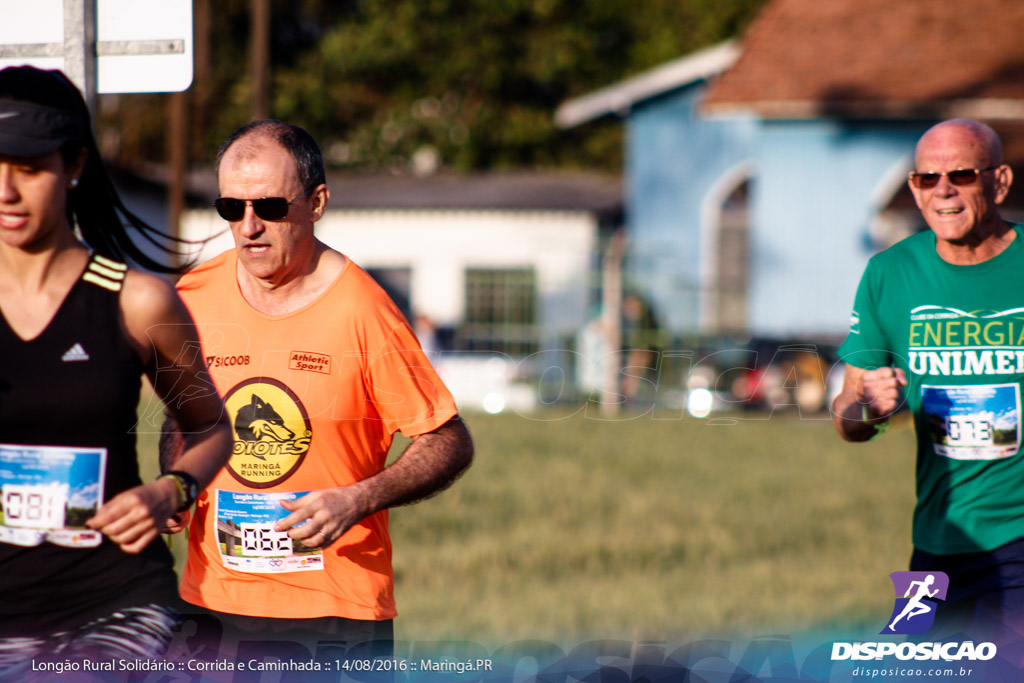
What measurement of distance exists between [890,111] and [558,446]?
9.48m

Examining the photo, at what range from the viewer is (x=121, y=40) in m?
3.73

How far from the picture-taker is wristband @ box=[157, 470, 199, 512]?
3.11m

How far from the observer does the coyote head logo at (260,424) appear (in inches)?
142

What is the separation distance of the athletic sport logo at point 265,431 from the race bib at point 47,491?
23.4 inches

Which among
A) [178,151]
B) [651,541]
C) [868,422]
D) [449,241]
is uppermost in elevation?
[178,151]

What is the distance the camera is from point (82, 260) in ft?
10.1

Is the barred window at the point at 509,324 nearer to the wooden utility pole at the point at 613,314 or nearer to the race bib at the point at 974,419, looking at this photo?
the wooden utility pole at the point at 613,314

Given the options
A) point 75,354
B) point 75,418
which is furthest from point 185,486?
point 75,354

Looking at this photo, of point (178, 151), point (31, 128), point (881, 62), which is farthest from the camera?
point (178, 151)

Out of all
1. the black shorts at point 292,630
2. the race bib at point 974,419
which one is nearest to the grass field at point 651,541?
the race bib at point 974,419

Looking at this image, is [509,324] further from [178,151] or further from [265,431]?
[265,431]

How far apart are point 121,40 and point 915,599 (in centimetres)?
297

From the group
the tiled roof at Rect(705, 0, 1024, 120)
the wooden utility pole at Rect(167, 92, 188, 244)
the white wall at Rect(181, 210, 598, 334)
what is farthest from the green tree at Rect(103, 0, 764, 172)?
the wooden utility pole at Rect(167, 92, 188, 244)

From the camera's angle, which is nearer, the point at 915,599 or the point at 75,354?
the point at 75,354
